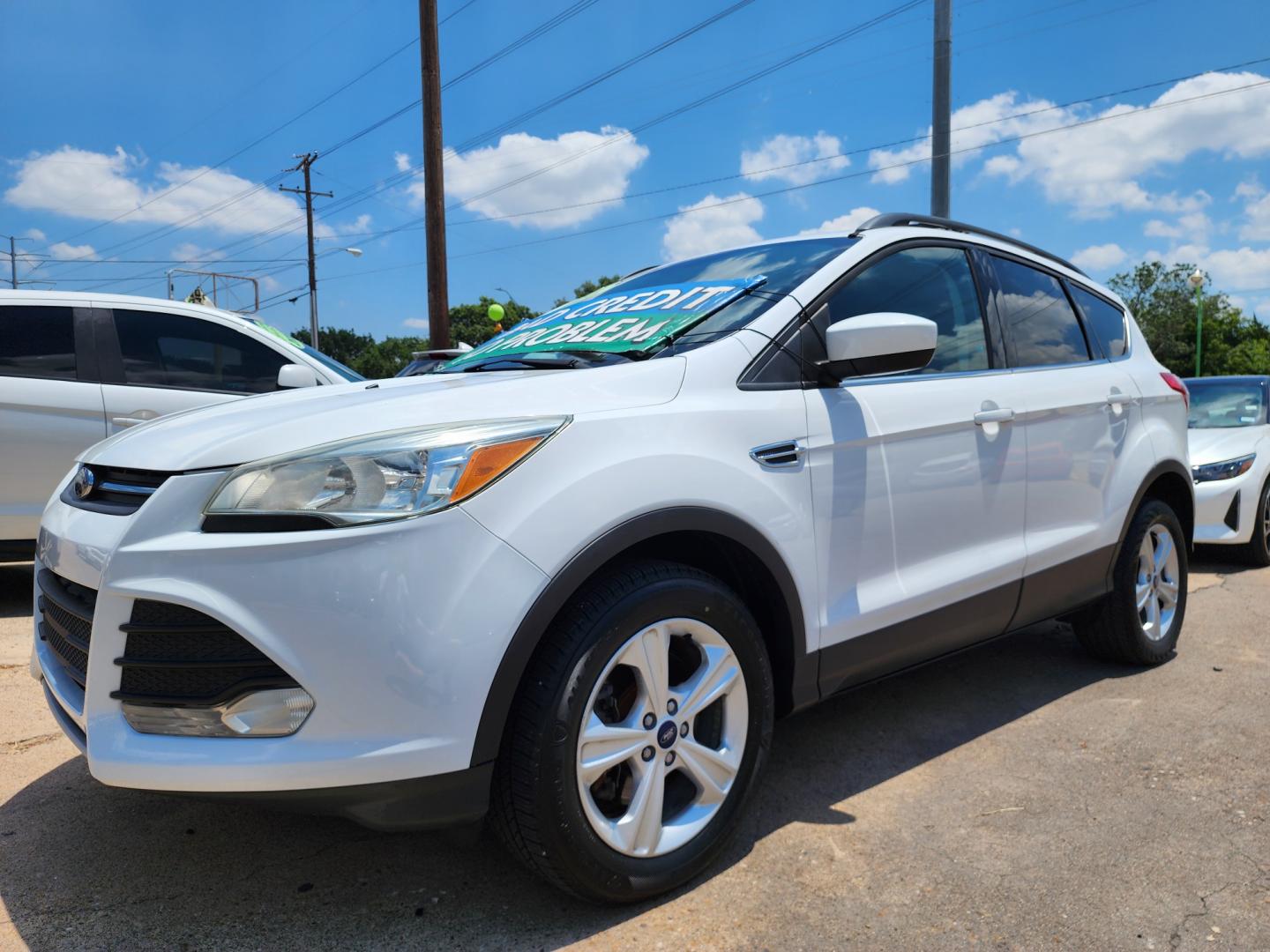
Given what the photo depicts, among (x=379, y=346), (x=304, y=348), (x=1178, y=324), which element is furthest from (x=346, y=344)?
(x=304, y=348)

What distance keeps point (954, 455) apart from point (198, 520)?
208cm

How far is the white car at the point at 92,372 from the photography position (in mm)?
4957

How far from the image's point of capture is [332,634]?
1812 millimetres

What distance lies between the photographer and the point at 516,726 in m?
1.98

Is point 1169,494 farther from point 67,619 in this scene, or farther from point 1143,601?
point 67,619

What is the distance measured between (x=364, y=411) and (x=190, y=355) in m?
3.98

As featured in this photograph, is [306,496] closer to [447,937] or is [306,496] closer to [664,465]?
[664,465]

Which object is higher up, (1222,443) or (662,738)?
(1222,443)

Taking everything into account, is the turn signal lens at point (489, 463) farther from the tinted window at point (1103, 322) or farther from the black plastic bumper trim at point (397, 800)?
the tinted window at point (1103, 322)

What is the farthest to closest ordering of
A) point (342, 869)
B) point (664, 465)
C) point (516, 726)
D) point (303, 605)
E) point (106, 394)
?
point (106, 394), point (342, 869), point (664, 465), point (516, 726), point (303, 605)

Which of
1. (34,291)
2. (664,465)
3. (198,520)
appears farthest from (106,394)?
(664,465)

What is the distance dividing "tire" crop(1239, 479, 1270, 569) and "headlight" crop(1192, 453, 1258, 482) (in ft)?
0.64

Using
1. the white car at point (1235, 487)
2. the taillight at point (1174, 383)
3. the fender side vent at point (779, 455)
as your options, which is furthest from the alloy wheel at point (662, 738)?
the white car at point (1235, 487)

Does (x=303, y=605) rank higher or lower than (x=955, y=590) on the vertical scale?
higher
